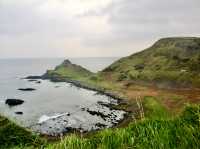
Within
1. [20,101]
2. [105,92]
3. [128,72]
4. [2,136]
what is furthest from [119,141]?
[128,72]

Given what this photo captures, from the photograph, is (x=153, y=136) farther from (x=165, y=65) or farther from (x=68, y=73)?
(x=68, y=73)

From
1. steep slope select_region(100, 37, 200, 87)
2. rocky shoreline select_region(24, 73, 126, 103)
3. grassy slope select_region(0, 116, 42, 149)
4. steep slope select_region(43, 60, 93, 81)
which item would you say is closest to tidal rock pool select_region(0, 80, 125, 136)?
rocky shoreline select_region(24, 73, 126, 103)

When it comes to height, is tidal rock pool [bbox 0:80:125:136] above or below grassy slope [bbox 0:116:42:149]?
below

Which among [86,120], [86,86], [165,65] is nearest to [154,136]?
[86,120]

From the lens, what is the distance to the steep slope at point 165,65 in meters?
90.1

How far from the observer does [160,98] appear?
2795 inches

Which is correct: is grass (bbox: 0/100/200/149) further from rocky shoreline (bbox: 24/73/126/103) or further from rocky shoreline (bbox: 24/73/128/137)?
rocky shoreline (bbox: 24/73/126/103)

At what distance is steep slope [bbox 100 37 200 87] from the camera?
296ft

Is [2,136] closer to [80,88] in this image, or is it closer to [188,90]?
[188,90]

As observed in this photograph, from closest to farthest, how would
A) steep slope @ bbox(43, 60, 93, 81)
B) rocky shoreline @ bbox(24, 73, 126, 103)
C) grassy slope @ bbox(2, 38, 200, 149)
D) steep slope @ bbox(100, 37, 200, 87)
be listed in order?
grassy slope @ bbox(2, 38, 200, 149) → rocky shoreline @ bbox(24, 73, 126, 103) → steep slope @ bbox(100, 37, 200, 87) → steep slope @ bbox(43, 60, 93, 81)

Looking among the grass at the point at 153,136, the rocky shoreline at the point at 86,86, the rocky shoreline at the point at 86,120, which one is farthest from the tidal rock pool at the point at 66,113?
the grass at the point at 153,136

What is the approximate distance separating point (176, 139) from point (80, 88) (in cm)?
10300

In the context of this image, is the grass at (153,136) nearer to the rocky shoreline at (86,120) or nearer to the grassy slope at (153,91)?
the grassy slope at (153,91)

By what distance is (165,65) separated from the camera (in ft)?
354
